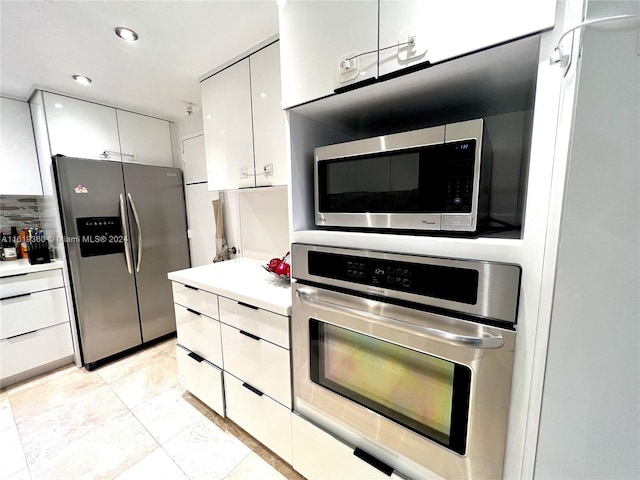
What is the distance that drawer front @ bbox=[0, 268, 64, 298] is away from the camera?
184 centimetres

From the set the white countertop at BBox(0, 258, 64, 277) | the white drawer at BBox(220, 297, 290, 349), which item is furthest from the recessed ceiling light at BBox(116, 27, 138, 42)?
the white countertop at BBox(0, 258, 64, 277)

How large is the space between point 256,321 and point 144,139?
230 cm

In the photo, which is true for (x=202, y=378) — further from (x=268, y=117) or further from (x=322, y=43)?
(x=322, y=43)

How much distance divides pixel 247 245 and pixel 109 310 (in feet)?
4.32

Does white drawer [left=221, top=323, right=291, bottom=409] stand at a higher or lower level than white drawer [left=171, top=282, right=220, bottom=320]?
lower

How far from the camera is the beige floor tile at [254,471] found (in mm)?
1263

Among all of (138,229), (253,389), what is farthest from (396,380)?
(138,229)

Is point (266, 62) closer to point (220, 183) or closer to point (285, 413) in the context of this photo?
point (220, 183)

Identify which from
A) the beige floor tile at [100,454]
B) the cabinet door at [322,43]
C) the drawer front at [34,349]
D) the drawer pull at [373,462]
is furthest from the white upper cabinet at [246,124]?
the drawer front at [34,349]

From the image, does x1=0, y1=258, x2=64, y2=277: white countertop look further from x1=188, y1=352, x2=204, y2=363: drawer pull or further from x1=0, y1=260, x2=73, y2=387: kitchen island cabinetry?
x1=188, y1=352, x2=204, y2=363: drawer pull

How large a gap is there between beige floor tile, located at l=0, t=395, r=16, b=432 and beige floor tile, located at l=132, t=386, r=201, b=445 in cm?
73

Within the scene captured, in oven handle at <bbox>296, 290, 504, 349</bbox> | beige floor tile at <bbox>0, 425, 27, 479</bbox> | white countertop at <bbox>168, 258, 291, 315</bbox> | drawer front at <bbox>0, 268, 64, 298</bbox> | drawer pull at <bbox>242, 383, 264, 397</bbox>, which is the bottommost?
beige floor tile at <bbox>0, 425, 27, 479</bbox>

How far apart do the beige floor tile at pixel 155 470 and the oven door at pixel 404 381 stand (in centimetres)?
80

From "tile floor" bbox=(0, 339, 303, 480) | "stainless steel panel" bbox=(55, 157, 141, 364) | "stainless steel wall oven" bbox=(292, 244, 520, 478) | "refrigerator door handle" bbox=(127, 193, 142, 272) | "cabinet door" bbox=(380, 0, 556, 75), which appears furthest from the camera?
"refrigerator door handle" bbox=(127, 193, 142, 272)
